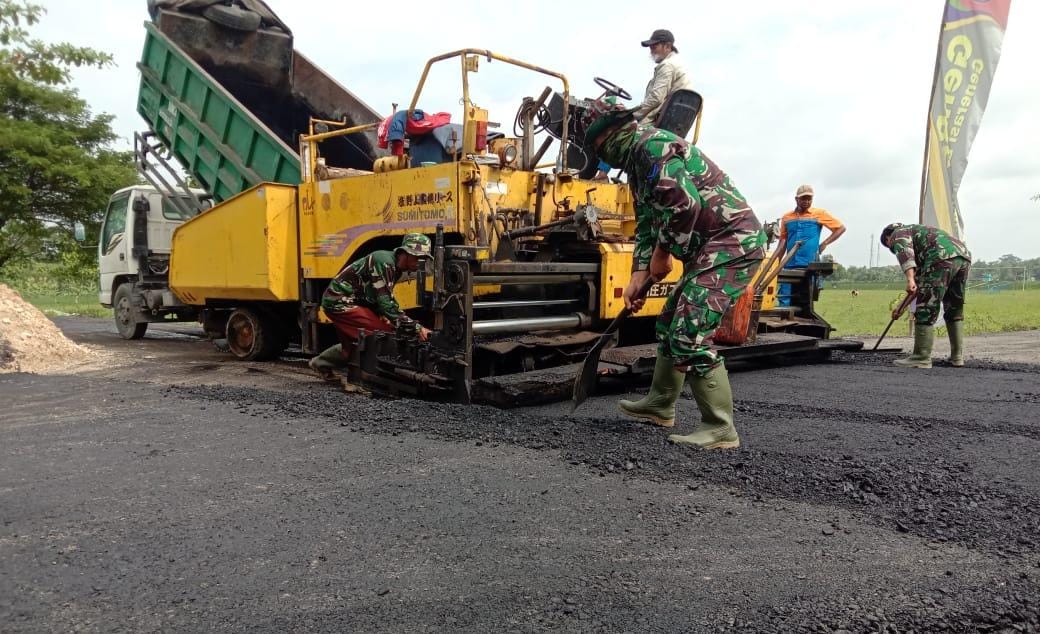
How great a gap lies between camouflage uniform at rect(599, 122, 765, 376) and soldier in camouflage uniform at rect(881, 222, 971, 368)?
3.71 metres

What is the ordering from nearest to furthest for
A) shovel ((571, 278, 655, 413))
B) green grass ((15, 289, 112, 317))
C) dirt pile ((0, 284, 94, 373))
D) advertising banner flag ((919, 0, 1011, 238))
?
shovel ((571, 278, 655, 413)), dirt pile ((0, 284, 94, 373)), advertising banner flag ((919, 0, 1011, 238)), green grass ((15, 289, 112, 317))

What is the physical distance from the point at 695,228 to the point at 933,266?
4.12 metres

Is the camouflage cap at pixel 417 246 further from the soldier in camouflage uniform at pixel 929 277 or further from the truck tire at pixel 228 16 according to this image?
the truck tire at pixel 228 16

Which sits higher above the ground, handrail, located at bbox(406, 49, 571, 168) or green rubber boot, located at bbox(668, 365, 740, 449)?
handrail, located at bbox(406, 49, 571, 168)

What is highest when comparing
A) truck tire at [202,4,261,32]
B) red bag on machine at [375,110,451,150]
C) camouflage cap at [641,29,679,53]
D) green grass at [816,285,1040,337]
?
truck tire at [202,4,261,32]

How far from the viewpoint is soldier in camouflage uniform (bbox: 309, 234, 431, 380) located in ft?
16.1

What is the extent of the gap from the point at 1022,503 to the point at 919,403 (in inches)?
87.5

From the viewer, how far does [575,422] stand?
160 inches

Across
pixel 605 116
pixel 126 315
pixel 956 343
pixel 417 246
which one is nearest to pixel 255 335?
pixel 417 246

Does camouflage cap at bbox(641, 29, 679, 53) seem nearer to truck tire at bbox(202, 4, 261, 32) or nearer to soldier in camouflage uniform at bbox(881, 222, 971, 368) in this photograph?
soldier in camouflage uniform at bbox(881, 222, 971, 368)

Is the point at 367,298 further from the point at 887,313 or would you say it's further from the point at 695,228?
the point at 887,313

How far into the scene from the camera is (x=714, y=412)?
3447 mm

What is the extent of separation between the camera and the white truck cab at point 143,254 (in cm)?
929

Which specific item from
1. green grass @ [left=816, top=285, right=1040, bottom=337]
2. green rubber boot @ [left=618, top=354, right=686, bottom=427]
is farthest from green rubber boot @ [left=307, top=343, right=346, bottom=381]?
green grass @ [left=816, top=285, right=1040, bottom=337]
